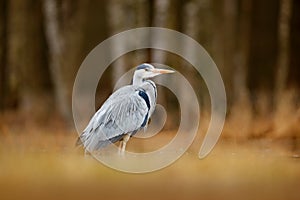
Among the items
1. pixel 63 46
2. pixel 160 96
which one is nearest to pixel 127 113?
pixel 160 96

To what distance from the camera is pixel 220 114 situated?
2.79 meters

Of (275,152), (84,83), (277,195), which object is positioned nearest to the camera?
(277,195)

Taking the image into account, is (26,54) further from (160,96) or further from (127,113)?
(127,113)

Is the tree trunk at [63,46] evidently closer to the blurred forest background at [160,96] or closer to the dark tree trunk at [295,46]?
the blurred forest background at [160,96]

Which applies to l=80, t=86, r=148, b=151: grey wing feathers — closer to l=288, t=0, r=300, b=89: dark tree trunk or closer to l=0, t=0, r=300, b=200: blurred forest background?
l=0, t=0, r=300, b=200: blurred forest background

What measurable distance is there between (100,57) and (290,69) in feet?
3.60

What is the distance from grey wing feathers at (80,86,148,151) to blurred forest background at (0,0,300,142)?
928 mm

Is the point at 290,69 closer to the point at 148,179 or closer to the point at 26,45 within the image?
the point at 26,45

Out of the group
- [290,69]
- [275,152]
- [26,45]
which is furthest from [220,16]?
[275,152]

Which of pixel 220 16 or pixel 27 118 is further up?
pixel 220 16

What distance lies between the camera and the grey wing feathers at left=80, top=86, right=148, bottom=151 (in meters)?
1.67

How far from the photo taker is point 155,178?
1733 millimetres

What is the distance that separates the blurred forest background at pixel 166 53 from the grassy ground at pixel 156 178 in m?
0.68

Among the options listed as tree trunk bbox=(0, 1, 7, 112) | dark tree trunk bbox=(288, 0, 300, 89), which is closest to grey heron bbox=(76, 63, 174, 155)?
tree trunk bbox=(0, 1, 7, 112)
